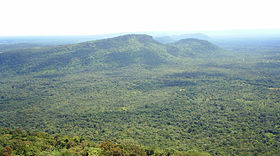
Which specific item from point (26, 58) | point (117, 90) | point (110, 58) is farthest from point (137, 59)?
point (26, 58)

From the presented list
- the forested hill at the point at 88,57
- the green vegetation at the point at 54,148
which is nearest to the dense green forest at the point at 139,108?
the green vegetation at the point at 54,148

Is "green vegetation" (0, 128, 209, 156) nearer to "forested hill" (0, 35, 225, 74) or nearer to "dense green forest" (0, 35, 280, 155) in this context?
"dense green forest" (0, 35, 280, 155)

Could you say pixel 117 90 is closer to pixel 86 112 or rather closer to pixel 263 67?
pixel 86 112

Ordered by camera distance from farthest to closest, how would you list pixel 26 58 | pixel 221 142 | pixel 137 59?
pixel 137 59 < pixel 26 58 < pixel 221 142

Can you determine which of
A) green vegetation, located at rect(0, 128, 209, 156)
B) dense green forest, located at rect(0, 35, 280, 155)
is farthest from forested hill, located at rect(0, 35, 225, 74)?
green vegetation, located at rect(0, 128, 209, 156)

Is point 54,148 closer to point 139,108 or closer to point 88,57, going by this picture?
point 139,108
